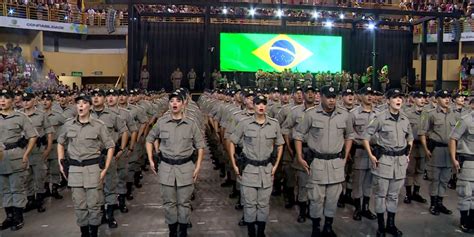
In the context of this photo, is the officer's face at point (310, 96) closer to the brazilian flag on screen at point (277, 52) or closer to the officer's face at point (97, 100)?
the officer's face at point (97, 100)

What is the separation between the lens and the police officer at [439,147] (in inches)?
281

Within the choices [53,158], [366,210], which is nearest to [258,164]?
[366,210]

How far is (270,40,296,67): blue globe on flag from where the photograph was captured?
2431 centimetres

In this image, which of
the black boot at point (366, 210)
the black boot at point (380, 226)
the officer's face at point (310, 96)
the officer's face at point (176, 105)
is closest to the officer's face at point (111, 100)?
the officer's face at point (176, 105)

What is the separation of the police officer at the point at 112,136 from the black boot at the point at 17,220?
3.50 ft

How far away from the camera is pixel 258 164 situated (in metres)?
5.61

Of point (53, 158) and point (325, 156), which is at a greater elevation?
point (325, 156)

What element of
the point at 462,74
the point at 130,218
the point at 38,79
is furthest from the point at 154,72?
the point at 130,218

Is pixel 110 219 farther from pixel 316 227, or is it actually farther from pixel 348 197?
pixel 348 197

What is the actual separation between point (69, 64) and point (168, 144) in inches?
949

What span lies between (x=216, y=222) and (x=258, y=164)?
5.05 ft

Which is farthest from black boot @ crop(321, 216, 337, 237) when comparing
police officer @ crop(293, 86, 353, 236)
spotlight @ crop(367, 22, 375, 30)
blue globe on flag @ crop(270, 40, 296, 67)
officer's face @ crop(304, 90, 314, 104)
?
spotlight @ crop(367, 22, 375, 30)

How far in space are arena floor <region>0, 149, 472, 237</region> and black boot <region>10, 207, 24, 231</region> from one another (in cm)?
11

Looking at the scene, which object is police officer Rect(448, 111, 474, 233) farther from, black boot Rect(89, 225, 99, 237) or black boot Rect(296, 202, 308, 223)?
black boot Rect(89, 225, 99, 237)
